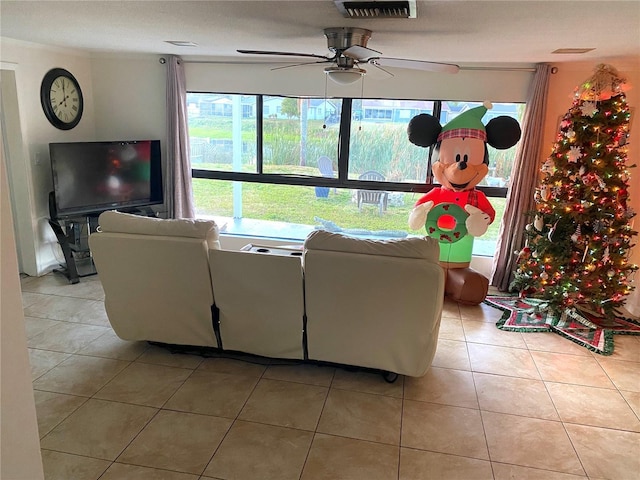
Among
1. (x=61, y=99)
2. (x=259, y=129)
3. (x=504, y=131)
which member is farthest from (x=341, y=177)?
(x=61, y=99)

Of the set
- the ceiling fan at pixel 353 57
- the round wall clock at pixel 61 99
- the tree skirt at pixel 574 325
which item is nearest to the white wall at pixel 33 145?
the round wall clock at pixel 61 99

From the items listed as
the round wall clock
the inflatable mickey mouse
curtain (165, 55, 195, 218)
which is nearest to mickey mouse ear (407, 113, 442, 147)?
the inflatable mickey mouse

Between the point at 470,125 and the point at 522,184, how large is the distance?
910mm

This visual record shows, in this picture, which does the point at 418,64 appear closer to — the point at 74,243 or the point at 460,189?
the point at 460,189

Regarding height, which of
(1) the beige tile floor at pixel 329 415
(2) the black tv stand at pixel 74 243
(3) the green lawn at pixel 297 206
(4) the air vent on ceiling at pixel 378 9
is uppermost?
(4) the air vent on ceiling at pixel 378 9

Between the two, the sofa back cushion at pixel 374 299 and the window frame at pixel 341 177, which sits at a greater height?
the window frame at pixel 341 177

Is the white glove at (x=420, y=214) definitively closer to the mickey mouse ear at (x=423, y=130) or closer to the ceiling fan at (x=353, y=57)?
the mickey mouse ear at (x=423, y=130)

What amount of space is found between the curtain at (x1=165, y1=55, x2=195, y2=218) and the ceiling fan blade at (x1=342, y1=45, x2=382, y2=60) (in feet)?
9.12

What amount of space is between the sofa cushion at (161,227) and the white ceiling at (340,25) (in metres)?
1.26

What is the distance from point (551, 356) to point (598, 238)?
1.10 m

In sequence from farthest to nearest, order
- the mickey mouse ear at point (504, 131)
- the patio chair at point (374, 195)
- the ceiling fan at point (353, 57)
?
the patio chair at point (374, 195) → the mickey mouse ear at point (504, 131) → the ceiling fan at point (353, 57)

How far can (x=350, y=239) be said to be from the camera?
2773 millimetres

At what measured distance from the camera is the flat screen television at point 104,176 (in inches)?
181

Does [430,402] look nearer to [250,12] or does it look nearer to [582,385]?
[582,385]
